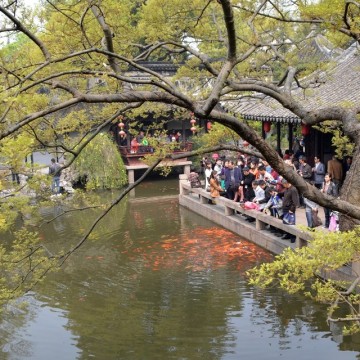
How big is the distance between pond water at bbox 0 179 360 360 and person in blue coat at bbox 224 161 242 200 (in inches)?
Answer: 78.0

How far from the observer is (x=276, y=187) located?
45.9 ft

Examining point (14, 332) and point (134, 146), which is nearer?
point (14, 332)

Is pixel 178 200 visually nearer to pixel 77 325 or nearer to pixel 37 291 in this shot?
pixel 37 291

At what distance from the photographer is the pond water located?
838cm

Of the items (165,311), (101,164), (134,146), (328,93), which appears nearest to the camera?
(165,311)

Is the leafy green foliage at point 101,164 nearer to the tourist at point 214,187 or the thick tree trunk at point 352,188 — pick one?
the tourist at point 214,187

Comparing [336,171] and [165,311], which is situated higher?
[336,171]

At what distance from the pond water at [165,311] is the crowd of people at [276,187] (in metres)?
1.23

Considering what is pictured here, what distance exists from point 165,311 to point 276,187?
17.9ft

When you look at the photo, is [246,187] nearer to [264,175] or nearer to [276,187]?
[264,175]

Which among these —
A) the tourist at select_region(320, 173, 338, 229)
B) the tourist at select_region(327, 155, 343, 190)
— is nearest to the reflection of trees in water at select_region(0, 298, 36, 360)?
the tourist at select_region(320, 173, 338, 229)

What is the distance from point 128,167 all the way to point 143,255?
12286mm

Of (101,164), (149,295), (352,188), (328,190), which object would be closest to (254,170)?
(328,190)

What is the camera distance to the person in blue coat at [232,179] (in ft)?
53.1
